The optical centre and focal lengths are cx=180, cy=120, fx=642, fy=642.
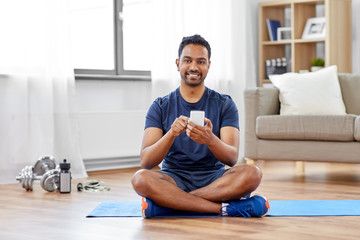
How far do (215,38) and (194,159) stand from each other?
9.70 ft

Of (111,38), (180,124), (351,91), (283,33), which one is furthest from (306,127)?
(283,33)

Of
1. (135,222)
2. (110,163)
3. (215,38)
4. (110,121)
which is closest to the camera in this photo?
(135,222)

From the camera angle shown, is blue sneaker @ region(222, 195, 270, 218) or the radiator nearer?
blue sneaker @ region(222, 195, 270, 218)

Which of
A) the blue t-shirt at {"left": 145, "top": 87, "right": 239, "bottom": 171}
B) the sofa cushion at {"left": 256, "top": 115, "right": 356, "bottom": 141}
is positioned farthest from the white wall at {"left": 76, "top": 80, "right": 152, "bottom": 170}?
the blue t-shirt at {"left": 145, "top": 87, "right": 239, "bottom": 171}

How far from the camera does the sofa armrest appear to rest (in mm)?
4405

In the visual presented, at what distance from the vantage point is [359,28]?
5840mm

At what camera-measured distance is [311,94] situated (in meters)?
4.45

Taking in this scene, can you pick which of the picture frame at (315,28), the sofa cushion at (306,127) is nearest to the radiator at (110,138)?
the sofa cushion at (306,127)

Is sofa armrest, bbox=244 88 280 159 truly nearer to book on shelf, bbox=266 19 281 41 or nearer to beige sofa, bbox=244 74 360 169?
beige sofa, bbox=244 74 360 169

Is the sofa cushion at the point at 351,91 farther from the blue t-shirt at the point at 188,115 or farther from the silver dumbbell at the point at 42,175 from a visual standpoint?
the silver dumbbell at the point at 42,175

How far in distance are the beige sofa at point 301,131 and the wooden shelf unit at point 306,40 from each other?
110 centimetres

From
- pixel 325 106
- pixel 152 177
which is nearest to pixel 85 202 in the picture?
pixel 152 177

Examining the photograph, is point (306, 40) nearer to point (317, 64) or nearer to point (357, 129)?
point (317, 64)

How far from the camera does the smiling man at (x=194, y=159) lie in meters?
2.71
